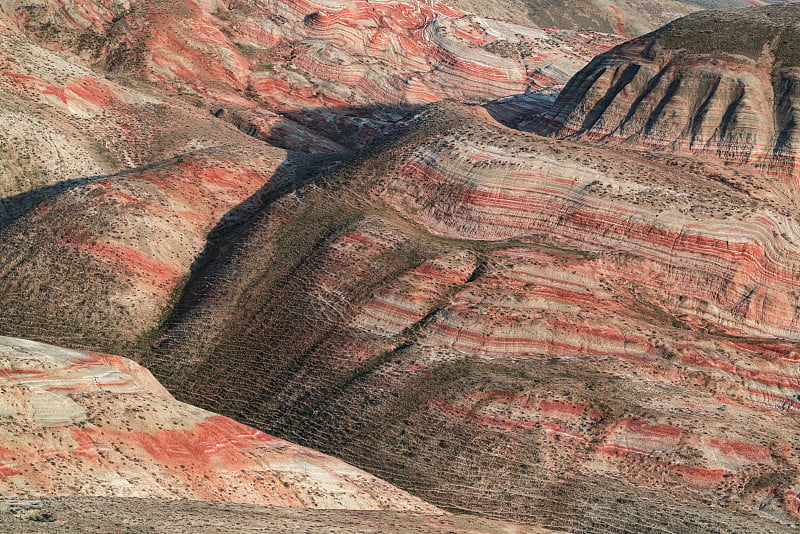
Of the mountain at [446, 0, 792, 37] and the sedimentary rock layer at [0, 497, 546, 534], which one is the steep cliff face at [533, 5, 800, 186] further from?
the mountain at [446, 0, 792, 37]

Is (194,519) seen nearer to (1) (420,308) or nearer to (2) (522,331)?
(1) (420,308)

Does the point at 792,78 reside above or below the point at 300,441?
above

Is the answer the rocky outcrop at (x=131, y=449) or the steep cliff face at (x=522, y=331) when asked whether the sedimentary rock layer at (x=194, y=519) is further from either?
the steep cliff face at (x=522, y=331)

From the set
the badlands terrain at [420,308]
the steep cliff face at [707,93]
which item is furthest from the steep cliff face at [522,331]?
the steep cliff face at [707,93]

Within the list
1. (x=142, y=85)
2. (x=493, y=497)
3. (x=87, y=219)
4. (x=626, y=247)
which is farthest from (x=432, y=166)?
(x=142, y=85)

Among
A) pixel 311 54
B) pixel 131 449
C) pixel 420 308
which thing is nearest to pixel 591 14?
pixel 311 54

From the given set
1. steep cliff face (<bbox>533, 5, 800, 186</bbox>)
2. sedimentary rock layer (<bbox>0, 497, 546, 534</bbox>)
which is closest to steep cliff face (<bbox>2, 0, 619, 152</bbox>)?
steep cliff face (<bbox>533, 5, 800, 186</bbox>)

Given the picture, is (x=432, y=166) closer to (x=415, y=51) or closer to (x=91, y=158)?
(x=91, y=158)
